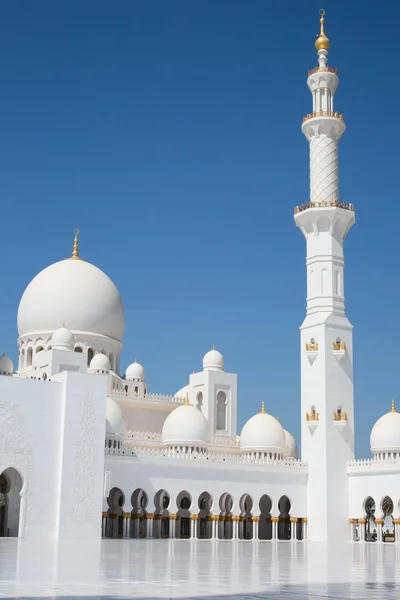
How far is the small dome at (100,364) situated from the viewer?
96.8 ft

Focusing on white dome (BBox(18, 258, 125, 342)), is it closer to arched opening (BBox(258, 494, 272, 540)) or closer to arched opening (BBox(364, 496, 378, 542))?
arched opening (BBox(258, 494, 272, 540))

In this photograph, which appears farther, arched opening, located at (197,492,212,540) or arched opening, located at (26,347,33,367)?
arched opening, located at (26,347,33,367)

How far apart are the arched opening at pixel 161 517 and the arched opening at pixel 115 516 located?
1093 millimetres

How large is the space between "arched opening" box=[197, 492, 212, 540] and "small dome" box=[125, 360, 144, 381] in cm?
537

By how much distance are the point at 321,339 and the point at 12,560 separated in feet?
58.6

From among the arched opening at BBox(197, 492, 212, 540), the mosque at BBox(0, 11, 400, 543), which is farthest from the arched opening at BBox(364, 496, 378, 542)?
the arched opening at BBox(197, 492, 212, 540)

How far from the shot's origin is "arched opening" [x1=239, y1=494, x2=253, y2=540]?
28109mm

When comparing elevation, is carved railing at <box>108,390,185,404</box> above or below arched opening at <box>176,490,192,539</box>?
above

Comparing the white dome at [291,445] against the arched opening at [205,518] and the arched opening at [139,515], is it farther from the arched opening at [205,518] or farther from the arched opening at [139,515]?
the arched opening at [139,515]

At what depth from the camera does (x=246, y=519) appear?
30250mm

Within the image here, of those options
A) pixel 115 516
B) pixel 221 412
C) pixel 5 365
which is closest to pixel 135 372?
pixel 221 412

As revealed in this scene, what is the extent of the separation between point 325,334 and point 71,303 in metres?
9.16

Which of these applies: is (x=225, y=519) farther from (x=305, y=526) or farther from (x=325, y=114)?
(x=325, y=114)

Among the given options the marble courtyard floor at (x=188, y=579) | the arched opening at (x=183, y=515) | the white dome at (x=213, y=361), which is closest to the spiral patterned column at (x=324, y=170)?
the white dome at (x=213, y=361)
